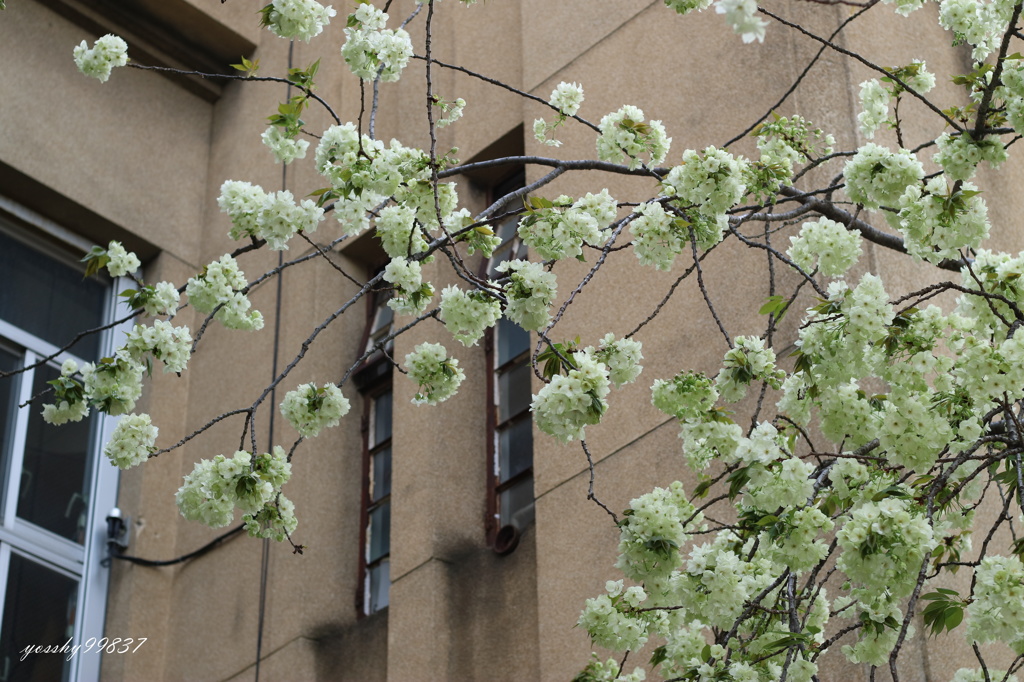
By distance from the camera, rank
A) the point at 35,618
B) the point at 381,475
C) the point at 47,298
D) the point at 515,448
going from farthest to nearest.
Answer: the point at 47,298 → the point at 381,475 → the point at 35,618 → the point at 515,448

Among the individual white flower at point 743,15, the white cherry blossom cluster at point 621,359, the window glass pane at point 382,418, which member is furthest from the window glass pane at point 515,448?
the individual white flower at point 743,15

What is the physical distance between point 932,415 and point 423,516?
13.2ft

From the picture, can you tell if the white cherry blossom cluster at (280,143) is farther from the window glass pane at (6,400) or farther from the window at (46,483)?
the window glass pane at (6,400)

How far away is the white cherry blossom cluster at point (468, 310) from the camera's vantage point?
459cm

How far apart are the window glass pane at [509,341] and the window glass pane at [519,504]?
0.81m

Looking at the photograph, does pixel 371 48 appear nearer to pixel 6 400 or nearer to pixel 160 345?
pixel 160 345

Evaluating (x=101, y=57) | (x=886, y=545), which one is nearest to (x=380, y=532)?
(x=101, y=57)

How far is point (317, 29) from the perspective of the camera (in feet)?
16.6

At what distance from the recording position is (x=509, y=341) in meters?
8.35

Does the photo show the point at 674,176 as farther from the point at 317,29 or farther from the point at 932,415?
the point at 317,29

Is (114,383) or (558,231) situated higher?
(558,231)

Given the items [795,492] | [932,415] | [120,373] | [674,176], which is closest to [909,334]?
[932,415]

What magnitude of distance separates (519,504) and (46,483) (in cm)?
334

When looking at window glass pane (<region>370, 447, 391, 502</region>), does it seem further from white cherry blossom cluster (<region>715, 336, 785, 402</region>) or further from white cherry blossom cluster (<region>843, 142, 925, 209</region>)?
white cherry blossom cluster (<region>843, 142, 925, 209</region>)
